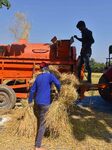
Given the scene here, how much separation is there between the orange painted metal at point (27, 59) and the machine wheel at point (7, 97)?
491 millimetres

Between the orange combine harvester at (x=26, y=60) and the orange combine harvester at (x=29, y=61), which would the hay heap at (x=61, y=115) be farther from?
the orange combine harvester at (x=26, y=60)

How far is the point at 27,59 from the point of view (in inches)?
509

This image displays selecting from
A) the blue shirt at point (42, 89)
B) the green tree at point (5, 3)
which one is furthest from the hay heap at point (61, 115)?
the green tree at point (5, 3)

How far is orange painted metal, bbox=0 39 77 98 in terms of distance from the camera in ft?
42.0

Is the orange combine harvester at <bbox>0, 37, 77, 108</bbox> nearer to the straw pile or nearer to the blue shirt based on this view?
the straw pile

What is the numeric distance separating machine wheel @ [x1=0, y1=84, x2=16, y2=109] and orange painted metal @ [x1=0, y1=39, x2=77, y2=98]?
49 centimetres

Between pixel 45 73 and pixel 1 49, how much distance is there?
481cm

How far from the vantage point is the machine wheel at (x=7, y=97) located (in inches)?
481

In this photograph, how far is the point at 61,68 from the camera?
1285 cm

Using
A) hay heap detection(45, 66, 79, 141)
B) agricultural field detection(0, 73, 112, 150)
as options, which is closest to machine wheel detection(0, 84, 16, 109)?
agricultural field detection(0, 73, 112, 150)

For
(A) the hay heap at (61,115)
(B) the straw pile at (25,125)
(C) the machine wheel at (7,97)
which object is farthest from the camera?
(C) the machine wheel at (7,97)

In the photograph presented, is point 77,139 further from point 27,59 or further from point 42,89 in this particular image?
point 27,59

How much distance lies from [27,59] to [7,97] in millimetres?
1478

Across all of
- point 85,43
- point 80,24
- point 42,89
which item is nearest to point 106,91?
point 85,43
